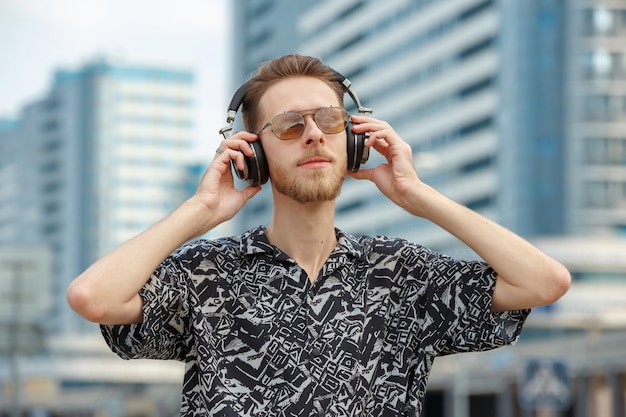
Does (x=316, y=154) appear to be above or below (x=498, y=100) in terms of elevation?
below

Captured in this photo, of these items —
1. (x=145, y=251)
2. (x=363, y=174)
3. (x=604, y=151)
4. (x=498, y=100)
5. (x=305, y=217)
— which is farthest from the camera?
(x=498, y=100)

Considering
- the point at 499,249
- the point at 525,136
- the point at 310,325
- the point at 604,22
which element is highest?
the point at 604,22

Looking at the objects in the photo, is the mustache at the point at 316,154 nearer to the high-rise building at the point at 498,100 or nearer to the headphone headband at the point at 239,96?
the headphone headband at the point at 239,96

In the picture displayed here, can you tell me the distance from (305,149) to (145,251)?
53cm

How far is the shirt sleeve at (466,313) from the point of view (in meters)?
3.85

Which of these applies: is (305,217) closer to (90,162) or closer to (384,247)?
(384,247)

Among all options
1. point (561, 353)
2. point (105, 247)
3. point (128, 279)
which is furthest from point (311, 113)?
point (105, 247)

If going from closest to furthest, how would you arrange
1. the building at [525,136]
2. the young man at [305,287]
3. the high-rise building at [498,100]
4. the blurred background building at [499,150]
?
the young man at [305,287] → the blurred background building at [499,150] → the building at [525,136] → the high-rise building at [498,100]

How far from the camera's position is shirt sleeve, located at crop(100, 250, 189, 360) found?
3.75 meters

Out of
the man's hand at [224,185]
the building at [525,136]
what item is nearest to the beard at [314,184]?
the man's hand at [224,185]

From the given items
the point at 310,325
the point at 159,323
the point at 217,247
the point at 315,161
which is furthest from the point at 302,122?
the point at 159,323

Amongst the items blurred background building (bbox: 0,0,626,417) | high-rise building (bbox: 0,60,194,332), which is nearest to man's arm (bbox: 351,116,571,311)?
blurred background building (bbox: 0,0,626,417)

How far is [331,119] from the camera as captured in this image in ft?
12.7

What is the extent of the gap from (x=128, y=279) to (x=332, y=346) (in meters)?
0.58
